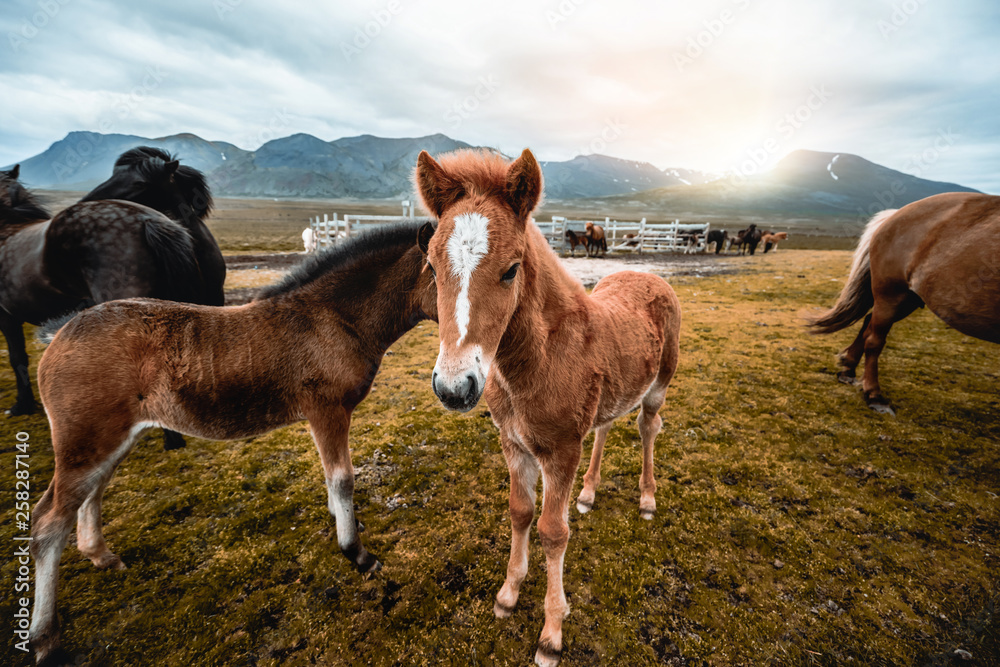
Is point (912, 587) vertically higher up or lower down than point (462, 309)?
lower down

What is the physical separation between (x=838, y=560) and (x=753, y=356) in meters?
5.21

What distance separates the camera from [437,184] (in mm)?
2176

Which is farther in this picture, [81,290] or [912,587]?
[81,290]

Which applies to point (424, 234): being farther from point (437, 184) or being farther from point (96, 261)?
point (96, 261)

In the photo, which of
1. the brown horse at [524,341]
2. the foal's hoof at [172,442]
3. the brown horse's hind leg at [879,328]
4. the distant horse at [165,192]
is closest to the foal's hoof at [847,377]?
the brown horse's hind leg at [879,328]

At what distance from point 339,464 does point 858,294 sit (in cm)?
851

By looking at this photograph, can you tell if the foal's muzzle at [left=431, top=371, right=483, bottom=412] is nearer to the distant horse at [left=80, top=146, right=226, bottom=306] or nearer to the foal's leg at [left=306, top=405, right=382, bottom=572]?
the foal's leg at [left=306, top=405, right=382, bottom=572]

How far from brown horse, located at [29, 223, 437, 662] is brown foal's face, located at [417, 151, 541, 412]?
1.17 metres

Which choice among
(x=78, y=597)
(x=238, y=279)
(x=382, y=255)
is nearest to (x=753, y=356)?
(x=382, y=255)

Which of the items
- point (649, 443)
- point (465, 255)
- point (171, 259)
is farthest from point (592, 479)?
point (171, 259)

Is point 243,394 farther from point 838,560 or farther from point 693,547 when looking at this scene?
point 838,560

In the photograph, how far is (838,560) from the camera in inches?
126

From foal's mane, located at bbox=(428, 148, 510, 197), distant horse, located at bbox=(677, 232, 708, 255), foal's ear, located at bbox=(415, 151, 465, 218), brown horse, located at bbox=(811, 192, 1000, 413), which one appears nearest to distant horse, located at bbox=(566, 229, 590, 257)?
distant horse, located at bbox=(677, 232, 708, 255)

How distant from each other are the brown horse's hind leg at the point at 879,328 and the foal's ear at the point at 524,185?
674 centimetres
